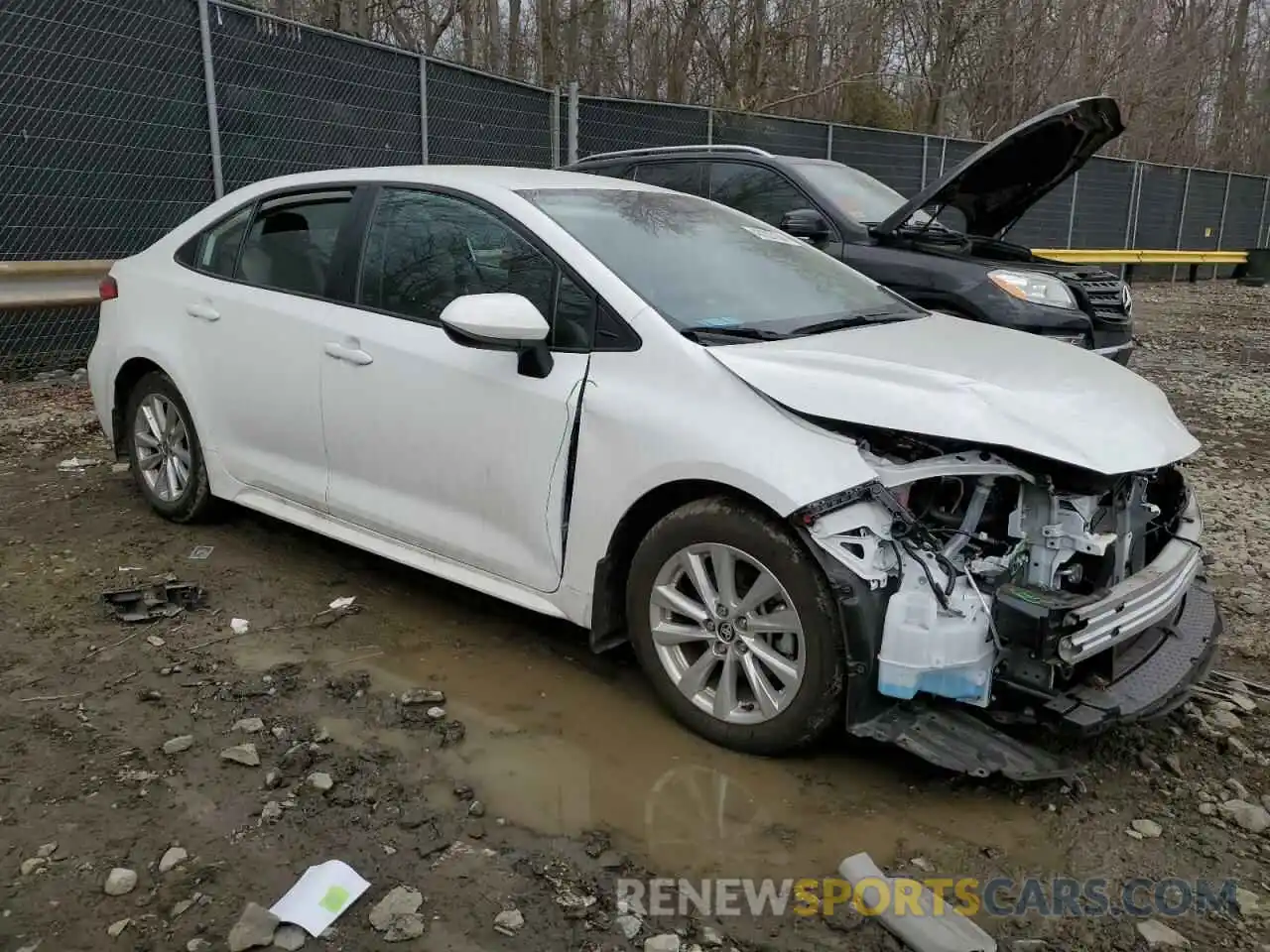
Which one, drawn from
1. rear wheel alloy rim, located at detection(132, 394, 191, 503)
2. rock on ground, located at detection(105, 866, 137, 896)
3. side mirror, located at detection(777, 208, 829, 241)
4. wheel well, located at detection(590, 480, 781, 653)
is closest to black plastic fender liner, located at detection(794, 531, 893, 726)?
wheel well, located at detection(590, 480, 781, 653)

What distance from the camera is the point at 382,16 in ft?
56.7

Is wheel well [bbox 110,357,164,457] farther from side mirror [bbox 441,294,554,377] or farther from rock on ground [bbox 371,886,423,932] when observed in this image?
rock on ground [bbox 371,886,423,932]

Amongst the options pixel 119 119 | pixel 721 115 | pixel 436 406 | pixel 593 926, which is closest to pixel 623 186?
pixel 436 406

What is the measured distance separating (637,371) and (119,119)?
21.7 feet

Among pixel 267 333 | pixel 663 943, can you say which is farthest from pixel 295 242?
pixel 663 943

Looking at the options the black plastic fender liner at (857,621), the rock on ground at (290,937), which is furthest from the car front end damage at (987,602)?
the rock on ground at (290,937)

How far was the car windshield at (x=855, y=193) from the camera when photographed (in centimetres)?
740

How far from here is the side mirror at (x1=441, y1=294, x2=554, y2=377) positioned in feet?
10.7

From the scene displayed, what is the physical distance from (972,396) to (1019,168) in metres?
4.61

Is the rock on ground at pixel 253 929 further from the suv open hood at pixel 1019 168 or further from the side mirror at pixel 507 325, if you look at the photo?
the suv open hood at pixel 1019 168

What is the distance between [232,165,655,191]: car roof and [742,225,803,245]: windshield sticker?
46 centimetres

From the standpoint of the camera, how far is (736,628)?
3.07m

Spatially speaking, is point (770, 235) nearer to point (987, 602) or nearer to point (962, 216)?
point (987, 602)

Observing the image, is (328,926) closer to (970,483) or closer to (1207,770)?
(970,483)
